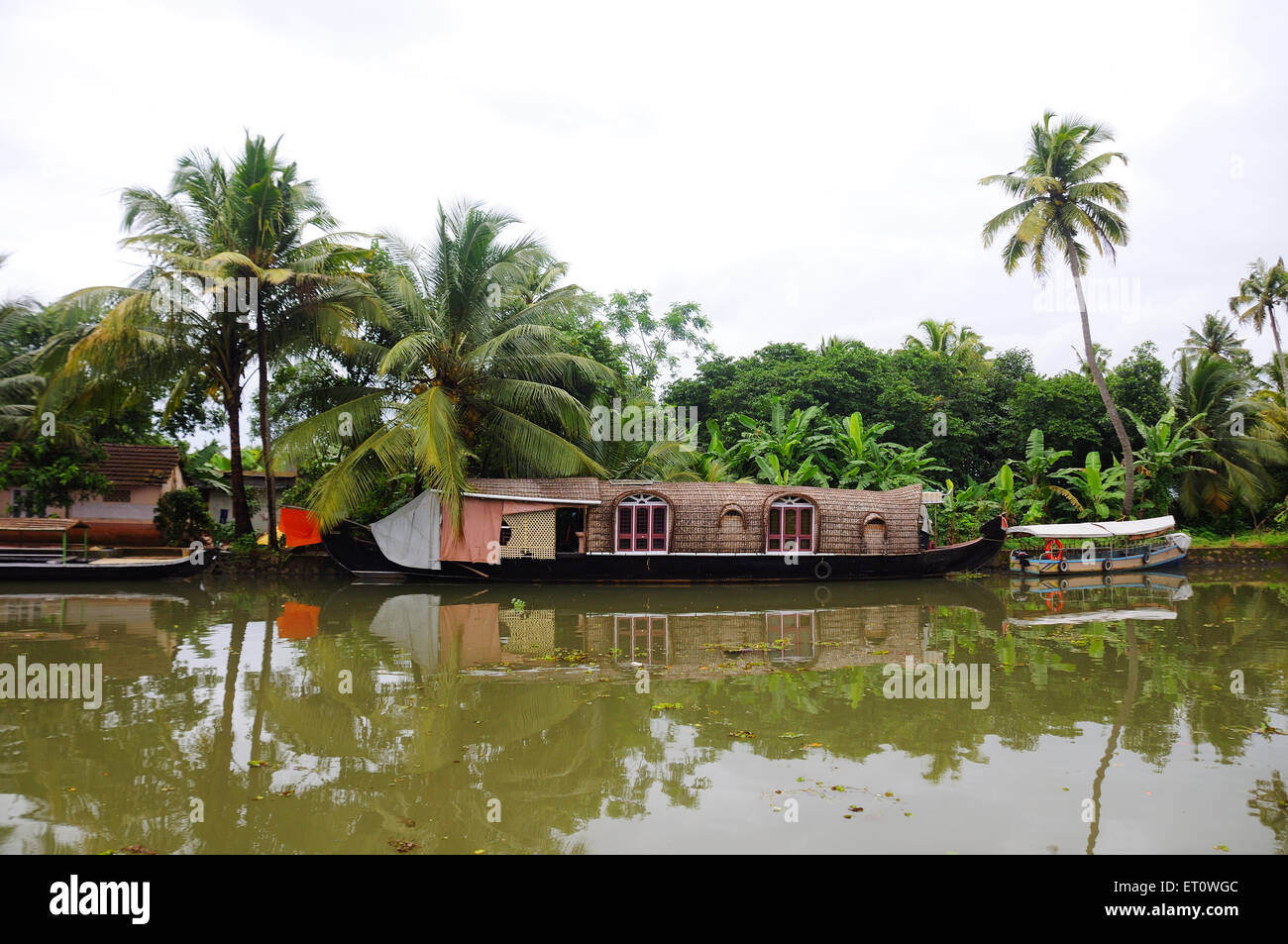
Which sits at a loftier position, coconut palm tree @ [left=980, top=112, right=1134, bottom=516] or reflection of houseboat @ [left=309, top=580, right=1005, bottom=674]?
coconut palm tree @ [left=980, top=112, right=1134, bottom=516]

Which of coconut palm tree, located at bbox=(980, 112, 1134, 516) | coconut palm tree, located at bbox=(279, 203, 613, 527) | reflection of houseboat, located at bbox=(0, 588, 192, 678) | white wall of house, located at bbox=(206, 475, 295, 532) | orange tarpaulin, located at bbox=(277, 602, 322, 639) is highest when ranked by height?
coconut palm tree, located at bbox=(980, 112, 1134, 516)

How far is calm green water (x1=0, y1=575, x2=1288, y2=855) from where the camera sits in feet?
12.3

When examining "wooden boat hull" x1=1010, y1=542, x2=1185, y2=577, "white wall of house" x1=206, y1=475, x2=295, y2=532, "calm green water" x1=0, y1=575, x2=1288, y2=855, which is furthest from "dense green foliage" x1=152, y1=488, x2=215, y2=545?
"wooden boat hull" x1=1010, y1=542, x2=1185, y2=577

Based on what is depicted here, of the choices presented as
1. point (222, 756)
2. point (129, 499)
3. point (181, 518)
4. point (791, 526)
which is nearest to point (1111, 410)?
point (791, 526)

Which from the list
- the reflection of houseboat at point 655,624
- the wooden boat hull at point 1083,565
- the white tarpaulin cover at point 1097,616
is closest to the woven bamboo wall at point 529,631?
the reflection of houseboat at point 655,624

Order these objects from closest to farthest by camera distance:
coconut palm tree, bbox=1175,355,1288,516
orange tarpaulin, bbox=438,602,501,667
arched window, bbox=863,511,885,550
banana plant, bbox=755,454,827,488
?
1. orange tarpaulin, bbox=438,602,501,667
2. arched window, bbox=863,511,885,550
3. banana plant, bbox=755,454,827,488
4. coconut palm tree, bbox=1175,355,1288,516

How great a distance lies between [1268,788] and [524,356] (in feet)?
40.3

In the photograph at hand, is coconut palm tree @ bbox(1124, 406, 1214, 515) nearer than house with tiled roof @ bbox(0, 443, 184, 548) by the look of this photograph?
No

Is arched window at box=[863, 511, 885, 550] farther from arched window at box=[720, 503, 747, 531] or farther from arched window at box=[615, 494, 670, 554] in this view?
arched window at box=[615, 494, 670, 554]

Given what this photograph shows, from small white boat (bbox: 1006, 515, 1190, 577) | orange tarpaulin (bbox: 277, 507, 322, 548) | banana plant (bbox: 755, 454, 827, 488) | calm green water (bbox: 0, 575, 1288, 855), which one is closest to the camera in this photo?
calm green water (bbox: 0, 575, 1288, 855)

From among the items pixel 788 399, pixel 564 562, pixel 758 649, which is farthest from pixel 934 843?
pixel 788 399

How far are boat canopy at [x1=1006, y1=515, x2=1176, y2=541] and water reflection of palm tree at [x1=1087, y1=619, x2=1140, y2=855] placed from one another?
7232 millimetres

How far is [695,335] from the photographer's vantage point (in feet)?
92.1
